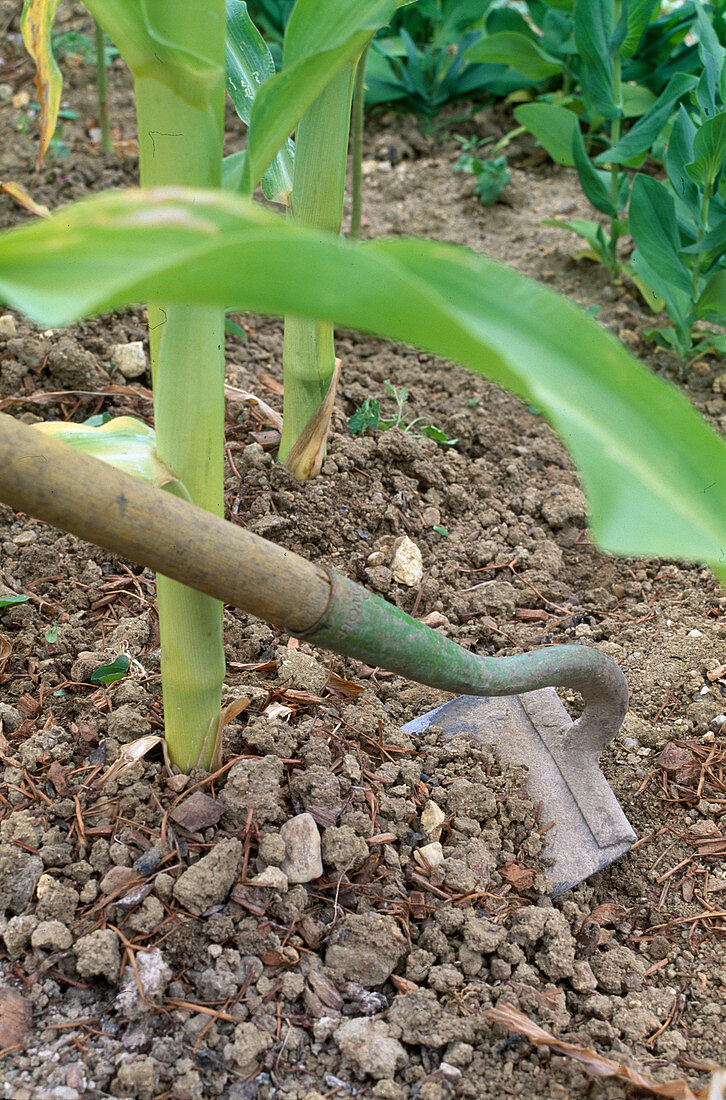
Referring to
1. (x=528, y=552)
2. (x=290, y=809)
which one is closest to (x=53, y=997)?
(x=290, y=809)

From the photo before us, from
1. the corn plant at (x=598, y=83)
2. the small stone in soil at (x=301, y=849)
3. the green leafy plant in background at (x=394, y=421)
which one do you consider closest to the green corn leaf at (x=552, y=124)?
the corn plant at (x=598, y=83)

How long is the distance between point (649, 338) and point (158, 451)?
67.2 inches

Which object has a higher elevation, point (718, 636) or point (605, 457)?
point (605, 457)

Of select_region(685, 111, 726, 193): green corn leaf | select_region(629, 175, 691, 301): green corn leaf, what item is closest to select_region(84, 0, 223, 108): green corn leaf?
select_region(685, 111, 726, 193): green corn leaf

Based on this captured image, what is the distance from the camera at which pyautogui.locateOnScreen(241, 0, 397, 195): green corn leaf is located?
74 centimetres

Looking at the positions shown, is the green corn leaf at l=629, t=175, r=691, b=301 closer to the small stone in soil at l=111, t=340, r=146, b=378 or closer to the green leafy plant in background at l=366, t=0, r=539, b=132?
the small stone in soil at l=111, t=340, r=146, b=378

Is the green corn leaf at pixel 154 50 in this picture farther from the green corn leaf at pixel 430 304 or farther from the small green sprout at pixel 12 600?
the small green sprout at pixel 12 600

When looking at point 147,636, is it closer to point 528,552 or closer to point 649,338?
point 528,552

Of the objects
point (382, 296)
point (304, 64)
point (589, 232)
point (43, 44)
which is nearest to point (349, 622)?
point (382, 296)

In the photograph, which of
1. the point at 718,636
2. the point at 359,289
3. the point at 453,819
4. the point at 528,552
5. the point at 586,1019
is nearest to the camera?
the point at 359,289

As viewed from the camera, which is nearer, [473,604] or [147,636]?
[147,636]

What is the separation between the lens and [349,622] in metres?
0.77

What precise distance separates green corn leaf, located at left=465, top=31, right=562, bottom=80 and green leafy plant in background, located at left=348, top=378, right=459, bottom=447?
4.82 ft

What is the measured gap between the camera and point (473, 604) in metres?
1.51
